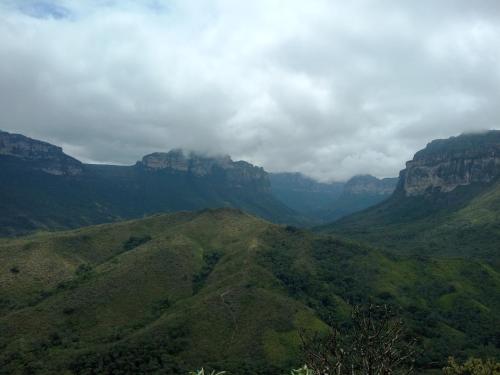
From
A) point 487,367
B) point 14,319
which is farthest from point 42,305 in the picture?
point 487,367

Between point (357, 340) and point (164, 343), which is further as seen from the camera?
point (164, 343)

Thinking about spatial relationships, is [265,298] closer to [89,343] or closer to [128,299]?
[128,299]

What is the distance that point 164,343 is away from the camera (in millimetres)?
139000

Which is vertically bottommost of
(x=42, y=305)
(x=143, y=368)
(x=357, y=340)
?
(x=143, y=368)

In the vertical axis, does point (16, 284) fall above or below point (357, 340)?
below

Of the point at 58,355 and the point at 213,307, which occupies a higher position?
the point at 213,307

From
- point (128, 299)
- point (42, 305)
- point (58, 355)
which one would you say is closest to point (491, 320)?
point (128, 299)

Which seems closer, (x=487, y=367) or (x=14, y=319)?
(x=487, y=367)

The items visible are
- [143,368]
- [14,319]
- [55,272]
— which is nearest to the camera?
[143,368]

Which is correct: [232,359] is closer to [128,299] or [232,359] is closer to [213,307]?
[213,307]

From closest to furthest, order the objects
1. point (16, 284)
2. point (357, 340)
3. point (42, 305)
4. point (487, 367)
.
→ point (357, 340) → point (487, 367) → point (42, 305) → point (16, 284)

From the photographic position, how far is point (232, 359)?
133375 mm

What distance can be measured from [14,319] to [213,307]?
66127 millimetres

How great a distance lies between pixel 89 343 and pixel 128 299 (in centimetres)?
2549
